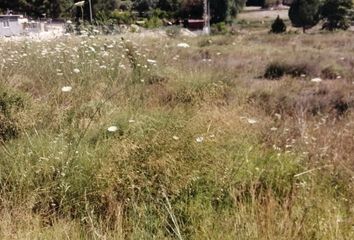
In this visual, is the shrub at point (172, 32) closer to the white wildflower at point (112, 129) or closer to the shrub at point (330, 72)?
the shrub at point (330, 72)

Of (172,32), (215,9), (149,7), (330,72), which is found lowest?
(330,72)

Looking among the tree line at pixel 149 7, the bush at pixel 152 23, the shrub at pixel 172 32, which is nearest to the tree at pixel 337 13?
the tree line at pixel 149 7

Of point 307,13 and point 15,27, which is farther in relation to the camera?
point 307,13

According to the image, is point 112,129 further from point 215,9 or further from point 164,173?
point 215,9

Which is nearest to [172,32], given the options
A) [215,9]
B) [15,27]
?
[15,27]

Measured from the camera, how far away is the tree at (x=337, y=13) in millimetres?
37625

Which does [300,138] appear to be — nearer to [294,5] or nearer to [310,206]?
[310,206]

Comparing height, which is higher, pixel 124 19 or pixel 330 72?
pixel 124 19

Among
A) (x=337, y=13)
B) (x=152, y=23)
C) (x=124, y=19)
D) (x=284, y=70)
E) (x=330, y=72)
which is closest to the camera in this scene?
(x=330, y=72)

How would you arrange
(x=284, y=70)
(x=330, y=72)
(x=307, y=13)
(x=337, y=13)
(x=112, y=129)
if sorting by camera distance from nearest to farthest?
(x=112, y=129) < (x=330, y=72) < (x=284, y=70) < (x=337, y=13) < (x=307, y=13)

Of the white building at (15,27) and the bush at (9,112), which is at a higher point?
the white building at (15,27)

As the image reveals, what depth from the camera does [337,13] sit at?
38.0 metres

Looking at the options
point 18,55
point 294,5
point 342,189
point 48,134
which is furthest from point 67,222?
point 294,5

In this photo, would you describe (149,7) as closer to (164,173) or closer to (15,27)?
(15,27)
